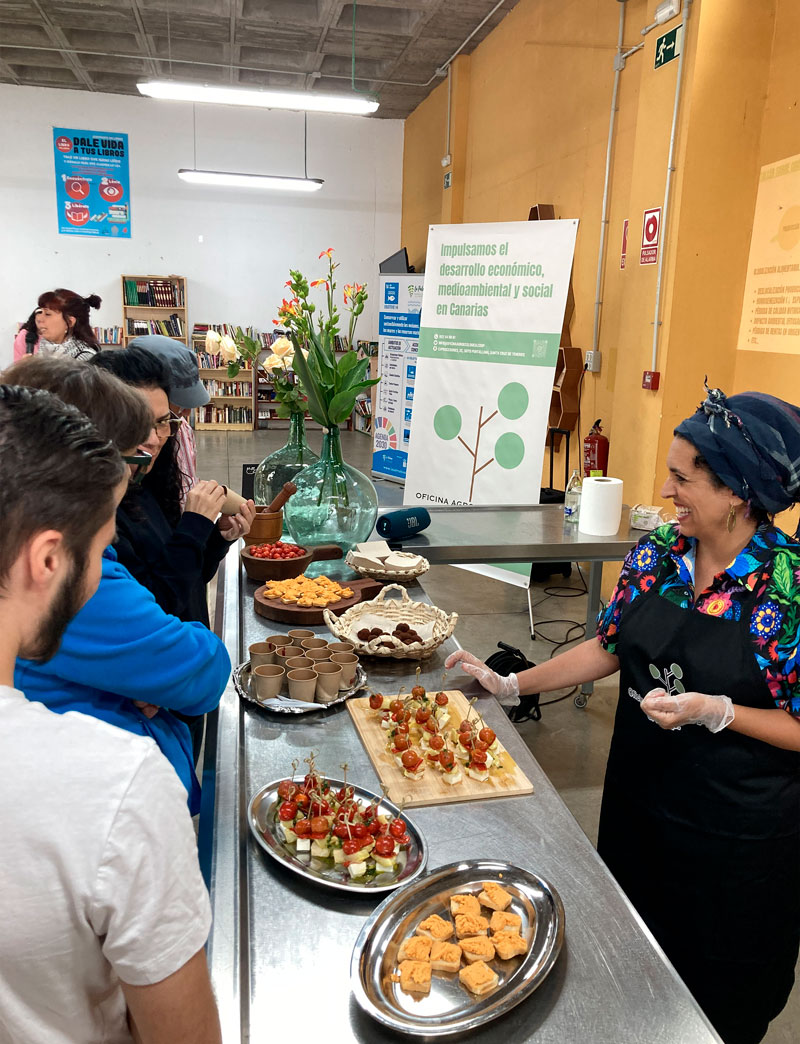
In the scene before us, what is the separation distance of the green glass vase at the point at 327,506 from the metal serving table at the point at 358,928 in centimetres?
114

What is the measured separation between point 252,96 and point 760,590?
5622 millimetres

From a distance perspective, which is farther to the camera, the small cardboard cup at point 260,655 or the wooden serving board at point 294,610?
the wooden serving board at point 294,610

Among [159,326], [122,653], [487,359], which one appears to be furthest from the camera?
[159,326]

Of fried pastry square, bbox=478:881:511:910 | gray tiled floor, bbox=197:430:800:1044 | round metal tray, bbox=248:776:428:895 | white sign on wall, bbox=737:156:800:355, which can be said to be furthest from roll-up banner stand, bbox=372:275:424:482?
fried pastry square, bbox=478:881:511:910

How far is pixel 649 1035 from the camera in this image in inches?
37.0

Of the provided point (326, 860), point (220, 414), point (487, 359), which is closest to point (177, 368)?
point (326, 860)

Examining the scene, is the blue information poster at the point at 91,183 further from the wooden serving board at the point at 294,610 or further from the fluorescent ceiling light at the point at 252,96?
the wooden serving board at the point at 294,610

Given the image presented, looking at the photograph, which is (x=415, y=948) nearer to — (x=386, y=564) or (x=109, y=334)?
(x=386, y=564)

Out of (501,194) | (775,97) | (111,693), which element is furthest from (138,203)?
(111,693)

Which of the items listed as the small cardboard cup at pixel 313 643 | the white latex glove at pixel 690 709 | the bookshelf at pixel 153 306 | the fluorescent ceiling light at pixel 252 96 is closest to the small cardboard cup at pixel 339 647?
the small cardboard cup at pixel 313 643

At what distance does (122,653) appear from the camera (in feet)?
3.65

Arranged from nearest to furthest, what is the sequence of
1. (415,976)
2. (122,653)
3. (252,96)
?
(415,976), (122,653), (252,96)

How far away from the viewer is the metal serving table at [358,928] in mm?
940

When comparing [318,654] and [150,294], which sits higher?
[150,294]
